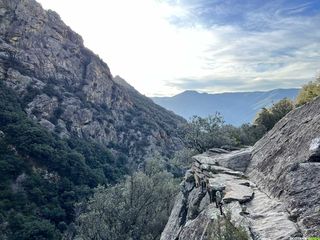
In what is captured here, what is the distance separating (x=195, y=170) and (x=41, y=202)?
49036mm

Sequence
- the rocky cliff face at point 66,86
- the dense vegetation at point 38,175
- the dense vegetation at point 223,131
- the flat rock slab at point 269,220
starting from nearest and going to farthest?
the flat rock slab at point 269,220, the dense vegetation at point 223,131, the dense vegetation at point 38,175, the rocky cliff face at point 66,86

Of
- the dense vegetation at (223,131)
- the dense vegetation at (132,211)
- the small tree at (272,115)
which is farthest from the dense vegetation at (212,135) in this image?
the dense vegetation at (132,211)

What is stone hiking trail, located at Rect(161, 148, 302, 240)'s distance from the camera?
43.1 ft

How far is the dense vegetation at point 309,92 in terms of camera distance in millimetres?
24756

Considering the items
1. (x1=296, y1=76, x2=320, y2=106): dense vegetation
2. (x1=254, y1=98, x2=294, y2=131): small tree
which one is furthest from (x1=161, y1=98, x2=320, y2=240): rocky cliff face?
(x1=254, y1=98, x2=294, y2=131): small tree

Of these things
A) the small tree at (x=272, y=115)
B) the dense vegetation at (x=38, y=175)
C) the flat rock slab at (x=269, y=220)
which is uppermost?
the small tree at (x=272, y=115)

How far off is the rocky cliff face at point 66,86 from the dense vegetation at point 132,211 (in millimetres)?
66451

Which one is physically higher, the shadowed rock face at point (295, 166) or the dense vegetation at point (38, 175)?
the shadowed rock face at point (295, 166)

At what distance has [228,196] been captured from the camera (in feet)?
56.5

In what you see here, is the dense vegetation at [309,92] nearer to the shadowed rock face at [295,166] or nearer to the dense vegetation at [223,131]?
the shadowed rock face at [295,166]

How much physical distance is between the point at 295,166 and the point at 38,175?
6704cm

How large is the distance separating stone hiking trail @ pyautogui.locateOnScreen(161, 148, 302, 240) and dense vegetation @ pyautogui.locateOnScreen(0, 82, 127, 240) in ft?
124

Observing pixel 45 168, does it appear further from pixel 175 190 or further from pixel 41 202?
pixel 175 190

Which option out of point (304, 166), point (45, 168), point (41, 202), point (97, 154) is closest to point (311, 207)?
point (304, 166)
